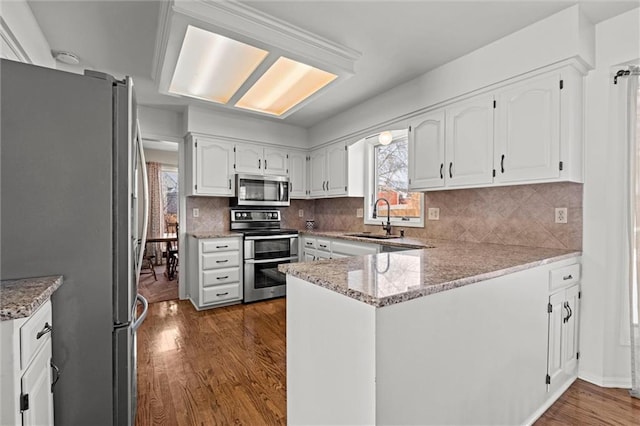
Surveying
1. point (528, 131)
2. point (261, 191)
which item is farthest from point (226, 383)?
point (528, 131)

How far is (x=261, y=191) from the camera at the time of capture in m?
4.24

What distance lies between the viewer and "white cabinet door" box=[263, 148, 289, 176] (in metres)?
4.31

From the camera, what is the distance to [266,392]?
196 cm

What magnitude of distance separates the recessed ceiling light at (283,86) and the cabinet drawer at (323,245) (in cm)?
160

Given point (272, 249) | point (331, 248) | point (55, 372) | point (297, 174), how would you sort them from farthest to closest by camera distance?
1. point (297, 174)
2. point (272, 249)
3. point (331, 248)
4. point (55, 372)

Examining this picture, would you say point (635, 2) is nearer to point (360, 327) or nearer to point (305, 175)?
point (360, 327)

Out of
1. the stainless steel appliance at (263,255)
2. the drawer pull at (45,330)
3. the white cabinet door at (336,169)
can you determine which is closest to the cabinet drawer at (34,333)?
the drawer pull at (45,330)

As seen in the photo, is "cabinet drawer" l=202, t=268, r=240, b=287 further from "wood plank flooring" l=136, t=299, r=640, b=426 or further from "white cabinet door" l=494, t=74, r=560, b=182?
"white cabinet door" l=494, t=74, r=560, b=182

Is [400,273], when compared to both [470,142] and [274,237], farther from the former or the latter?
[274,237]

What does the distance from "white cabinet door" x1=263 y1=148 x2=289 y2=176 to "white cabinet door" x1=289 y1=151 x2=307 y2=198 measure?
9cm

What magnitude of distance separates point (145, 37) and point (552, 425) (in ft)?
11.9

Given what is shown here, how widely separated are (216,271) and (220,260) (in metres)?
0.14

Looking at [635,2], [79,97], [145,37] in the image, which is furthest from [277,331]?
[635,2]

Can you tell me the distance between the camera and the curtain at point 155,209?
671 centimetres
